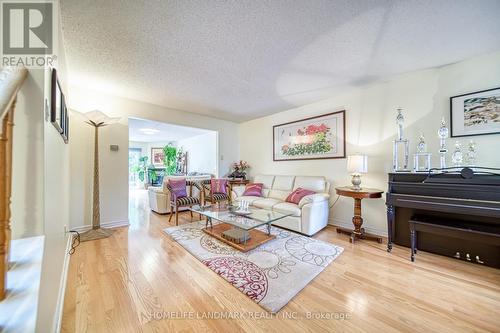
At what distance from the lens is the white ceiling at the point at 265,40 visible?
1.61 metres

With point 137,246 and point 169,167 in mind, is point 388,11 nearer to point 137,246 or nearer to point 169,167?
point 137,246

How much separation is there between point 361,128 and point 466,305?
252 cm

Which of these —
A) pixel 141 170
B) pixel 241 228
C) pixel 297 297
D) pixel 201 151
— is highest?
pixel 201 151

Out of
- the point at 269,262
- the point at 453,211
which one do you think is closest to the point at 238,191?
the point at 269,262

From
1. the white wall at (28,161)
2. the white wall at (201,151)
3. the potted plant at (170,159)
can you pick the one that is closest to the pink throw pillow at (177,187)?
the white wall at (201,151)

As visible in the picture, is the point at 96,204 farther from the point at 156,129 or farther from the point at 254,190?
the point at 156,129

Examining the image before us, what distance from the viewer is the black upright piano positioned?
6.24 feet

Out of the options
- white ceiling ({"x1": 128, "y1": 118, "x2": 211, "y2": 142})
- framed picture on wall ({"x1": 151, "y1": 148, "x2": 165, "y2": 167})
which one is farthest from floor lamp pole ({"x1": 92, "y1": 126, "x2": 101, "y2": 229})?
framed picture on wall ({"x1": 151, "y1": 148, "x2": 165, "y2": 167})

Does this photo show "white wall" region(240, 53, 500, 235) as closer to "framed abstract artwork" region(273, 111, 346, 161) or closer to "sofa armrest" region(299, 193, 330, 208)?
"framed abstract artwork" region(273, 111, 346, 161)

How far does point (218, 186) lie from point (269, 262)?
2.44 meters

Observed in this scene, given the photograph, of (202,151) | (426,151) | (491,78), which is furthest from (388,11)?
(202,151)

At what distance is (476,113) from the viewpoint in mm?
2295

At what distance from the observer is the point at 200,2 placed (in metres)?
1.55

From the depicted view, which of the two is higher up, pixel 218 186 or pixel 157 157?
pixel 157 157
